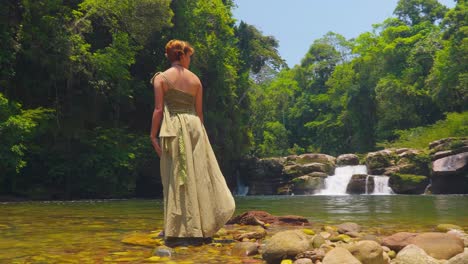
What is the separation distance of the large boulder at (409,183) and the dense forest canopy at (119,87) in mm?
12101

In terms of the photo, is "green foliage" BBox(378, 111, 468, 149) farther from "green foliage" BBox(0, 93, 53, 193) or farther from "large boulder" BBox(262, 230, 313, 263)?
"large boulder" BBox(262, 230, 313, 263)

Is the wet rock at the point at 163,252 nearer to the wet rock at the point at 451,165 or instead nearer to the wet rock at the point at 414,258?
the wet rock at the point at 414,258

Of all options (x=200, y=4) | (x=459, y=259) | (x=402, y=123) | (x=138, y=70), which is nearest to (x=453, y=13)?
(x=402, y=123)

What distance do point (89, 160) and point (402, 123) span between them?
124 ft

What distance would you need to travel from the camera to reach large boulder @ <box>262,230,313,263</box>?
4.44 meters

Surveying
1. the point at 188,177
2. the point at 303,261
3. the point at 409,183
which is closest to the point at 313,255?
Result: the point at 303,261

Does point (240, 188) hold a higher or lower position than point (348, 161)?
lower

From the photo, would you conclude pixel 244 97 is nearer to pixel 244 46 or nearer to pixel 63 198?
pixel 244 46

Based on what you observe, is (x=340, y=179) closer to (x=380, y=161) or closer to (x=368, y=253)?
(x=380, y=161)

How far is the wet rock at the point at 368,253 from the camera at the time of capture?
4152 mm

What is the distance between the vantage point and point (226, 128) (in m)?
35.0

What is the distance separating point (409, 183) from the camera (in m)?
30.8

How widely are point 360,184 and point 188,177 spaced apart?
28569 millimetres

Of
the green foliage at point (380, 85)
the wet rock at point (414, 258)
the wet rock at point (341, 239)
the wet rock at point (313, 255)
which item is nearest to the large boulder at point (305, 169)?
the green foliage at point (380, 85)
